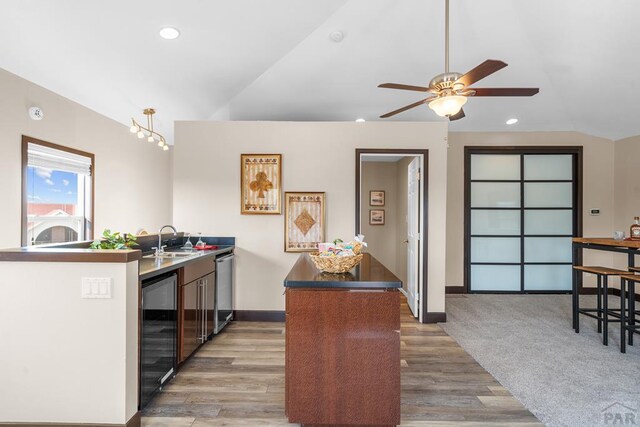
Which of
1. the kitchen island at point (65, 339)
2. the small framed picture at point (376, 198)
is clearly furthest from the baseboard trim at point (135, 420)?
the small framed picture at point (376, 198)

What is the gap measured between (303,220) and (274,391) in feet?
6.95

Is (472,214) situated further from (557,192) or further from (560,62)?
(560,62)

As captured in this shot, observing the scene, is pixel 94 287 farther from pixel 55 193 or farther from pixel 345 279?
pixel 55 193

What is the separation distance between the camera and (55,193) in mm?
3832

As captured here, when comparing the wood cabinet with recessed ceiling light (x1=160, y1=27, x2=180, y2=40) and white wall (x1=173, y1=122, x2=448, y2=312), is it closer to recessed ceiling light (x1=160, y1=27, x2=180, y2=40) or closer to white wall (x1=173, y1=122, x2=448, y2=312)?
white wall (x1=173, y1=122, x2=448, y2=312)

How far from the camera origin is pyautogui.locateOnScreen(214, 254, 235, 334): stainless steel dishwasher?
356 cm

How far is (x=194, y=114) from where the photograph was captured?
4676 millimetres

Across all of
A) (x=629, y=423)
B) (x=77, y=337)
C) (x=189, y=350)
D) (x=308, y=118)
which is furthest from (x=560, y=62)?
(x=77, y=337)

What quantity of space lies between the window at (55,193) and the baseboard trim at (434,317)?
4.45m

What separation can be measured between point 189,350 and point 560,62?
4.92 m

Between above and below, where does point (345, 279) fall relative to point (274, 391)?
above

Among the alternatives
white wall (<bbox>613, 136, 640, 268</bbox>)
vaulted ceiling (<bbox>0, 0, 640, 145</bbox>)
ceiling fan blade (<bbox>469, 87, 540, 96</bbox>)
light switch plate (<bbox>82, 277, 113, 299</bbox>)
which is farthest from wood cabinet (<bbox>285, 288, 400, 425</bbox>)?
white wall (<bbox>613, 136, 640, 268</bbox>)

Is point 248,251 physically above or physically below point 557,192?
below

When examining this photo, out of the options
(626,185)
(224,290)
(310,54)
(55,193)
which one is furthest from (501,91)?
(55,193)
